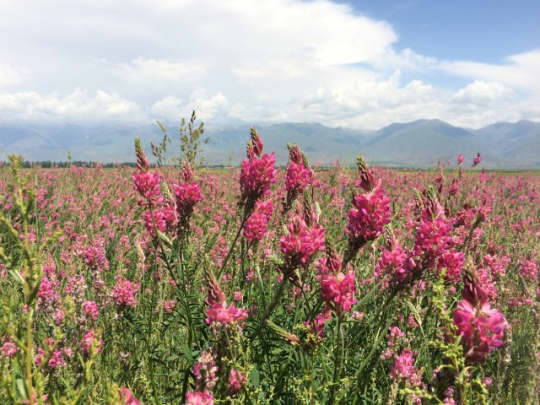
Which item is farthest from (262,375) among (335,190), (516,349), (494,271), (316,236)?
(335,190)

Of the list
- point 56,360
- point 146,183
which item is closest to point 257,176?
point 146,183

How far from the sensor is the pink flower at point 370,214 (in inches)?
93.0

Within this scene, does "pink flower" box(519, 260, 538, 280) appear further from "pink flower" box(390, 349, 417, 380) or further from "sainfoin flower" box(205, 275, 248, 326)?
"sainfoin flower" box(205, 275, 248, 326)

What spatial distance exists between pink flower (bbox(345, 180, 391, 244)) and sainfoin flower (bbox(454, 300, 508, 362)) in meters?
0.80

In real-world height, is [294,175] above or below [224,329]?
above

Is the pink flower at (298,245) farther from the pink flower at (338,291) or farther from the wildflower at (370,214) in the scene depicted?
the wildflower at (370,214)

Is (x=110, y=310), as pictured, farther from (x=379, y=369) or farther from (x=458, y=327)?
(x=458, y=327)

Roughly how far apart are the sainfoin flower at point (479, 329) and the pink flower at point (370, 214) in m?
0.80

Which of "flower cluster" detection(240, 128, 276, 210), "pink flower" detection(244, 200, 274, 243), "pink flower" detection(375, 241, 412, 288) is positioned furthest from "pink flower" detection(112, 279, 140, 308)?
"pink flower" detection(375, 241, 412, 288)

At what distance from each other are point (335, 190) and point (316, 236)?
7119mm

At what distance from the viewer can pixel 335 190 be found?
30.2 ft

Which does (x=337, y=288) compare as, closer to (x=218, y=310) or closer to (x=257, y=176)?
(x=218, y=310)

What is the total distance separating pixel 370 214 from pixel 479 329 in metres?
0.96

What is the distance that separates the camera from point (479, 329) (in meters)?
1.61
